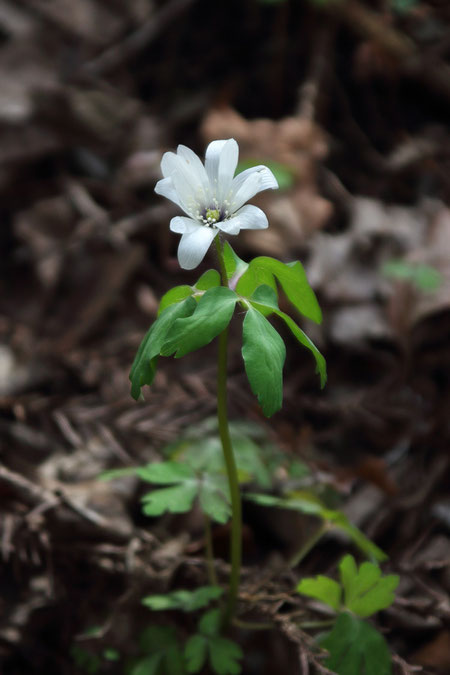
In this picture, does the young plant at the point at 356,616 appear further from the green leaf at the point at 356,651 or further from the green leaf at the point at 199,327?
the green leaf at the point at 199,327

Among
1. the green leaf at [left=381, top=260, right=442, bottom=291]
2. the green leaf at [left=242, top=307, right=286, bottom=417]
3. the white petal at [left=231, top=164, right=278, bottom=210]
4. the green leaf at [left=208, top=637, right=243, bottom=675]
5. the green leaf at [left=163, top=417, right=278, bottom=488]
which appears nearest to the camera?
the green leaf at [left=242, top=307, right=286, bottom=417]

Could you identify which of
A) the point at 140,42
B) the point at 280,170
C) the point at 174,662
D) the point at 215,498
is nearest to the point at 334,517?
the point at 215,498

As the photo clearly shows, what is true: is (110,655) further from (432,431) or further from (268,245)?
(268,245)

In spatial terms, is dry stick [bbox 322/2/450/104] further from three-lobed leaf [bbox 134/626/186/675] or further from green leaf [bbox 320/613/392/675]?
three-lobed leaf [bbox 134/626/186/675]

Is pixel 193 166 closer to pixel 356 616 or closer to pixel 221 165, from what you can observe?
pixel 221 165

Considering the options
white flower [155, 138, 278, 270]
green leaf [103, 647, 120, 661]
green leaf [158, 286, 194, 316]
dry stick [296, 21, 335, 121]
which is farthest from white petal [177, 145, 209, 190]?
dry stick [296, 21, 335, 121]
